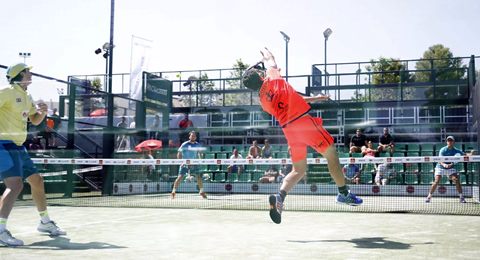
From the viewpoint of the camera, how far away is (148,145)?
18.9 metres

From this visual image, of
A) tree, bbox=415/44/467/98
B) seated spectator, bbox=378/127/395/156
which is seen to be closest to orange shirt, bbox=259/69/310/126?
seated spectator, bbox=378/127/395/156

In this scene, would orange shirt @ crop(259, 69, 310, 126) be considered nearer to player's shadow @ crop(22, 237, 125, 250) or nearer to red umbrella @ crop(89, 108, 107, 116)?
player's shadow @ crop(22, 237, 125, 250)

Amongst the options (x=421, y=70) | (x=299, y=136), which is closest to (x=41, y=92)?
(x=299, y=136)

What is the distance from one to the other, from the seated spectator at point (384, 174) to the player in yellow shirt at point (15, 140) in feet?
39.2

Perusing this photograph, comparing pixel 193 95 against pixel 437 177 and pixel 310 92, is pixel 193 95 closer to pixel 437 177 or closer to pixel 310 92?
pixel 310 92

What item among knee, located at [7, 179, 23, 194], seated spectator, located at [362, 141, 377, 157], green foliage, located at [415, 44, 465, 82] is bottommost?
knee, located at [7, 179, 23, 194]

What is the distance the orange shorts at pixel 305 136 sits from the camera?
6578mm

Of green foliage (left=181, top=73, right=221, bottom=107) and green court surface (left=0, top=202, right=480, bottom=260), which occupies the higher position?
green foliage (left=181, top=73, right=221, bottom=107)

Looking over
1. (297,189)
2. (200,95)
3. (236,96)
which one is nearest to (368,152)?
(297,189)

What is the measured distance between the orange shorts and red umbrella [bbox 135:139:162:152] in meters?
12.6

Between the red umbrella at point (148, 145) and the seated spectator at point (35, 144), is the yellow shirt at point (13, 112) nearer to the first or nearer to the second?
the seated spectator at point (35, 144)

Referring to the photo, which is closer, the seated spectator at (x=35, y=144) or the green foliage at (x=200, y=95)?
the seated spectator at (x=35, y=144)

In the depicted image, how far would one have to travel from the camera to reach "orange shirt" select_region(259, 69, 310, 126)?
662 cm

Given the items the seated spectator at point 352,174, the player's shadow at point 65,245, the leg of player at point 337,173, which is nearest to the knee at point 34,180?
the player's shadow at point 65,245
